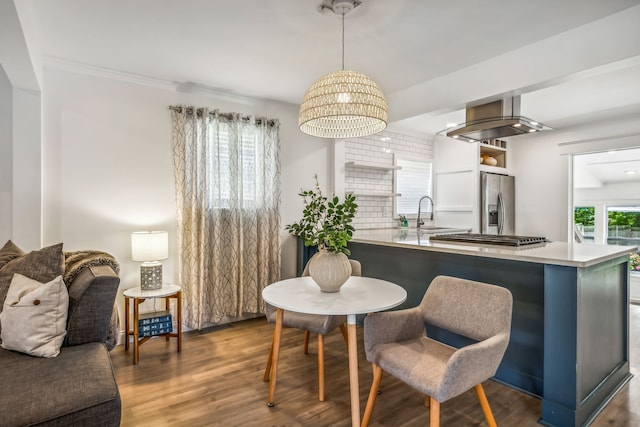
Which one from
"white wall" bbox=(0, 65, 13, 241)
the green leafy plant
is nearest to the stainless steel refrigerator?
the green leafy plant

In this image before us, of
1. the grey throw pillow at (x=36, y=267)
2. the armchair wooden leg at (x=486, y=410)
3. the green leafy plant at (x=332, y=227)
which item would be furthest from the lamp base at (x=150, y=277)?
the armchair wooden leg at (x=486, y=410)

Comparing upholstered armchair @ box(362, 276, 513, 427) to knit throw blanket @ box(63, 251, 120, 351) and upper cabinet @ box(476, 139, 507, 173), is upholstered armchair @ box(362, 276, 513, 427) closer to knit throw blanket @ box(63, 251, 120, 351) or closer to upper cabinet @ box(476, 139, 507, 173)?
knit throw blanket @ box(63, 251, 120, 351)

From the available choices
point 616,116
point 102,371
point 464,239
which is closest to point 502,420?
point 464,239

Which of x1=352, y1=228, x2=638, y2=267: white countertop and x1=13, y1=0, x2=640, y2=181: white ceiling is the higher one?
x1=13, y1=0, x2=640, y2=181: white ceiling

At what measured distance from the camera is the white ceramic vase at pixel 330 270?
2.05m

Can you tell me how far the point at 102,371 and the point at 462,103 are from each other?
10.2 ft

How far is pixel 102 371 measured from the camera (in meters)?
1.58

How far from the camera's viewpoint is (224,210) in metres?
3.59

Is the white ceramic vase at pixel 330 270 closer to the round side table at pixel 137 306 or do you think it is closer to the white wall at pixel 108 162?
the round side table at pixel 137 306

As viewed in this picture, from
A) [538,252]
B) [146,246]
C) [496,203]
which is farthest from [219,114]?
[496,203]

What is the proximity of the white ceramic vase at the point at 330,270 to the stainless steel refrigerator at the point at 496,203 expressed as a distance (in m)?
3.55

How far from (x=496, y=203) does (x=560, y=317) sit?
3.38m

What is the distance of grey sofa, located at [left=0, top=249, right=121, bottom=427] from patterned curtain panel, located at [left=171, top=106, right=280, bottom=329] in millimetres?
1276

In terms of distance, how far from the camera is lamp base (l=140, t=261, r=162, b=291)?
299cm
